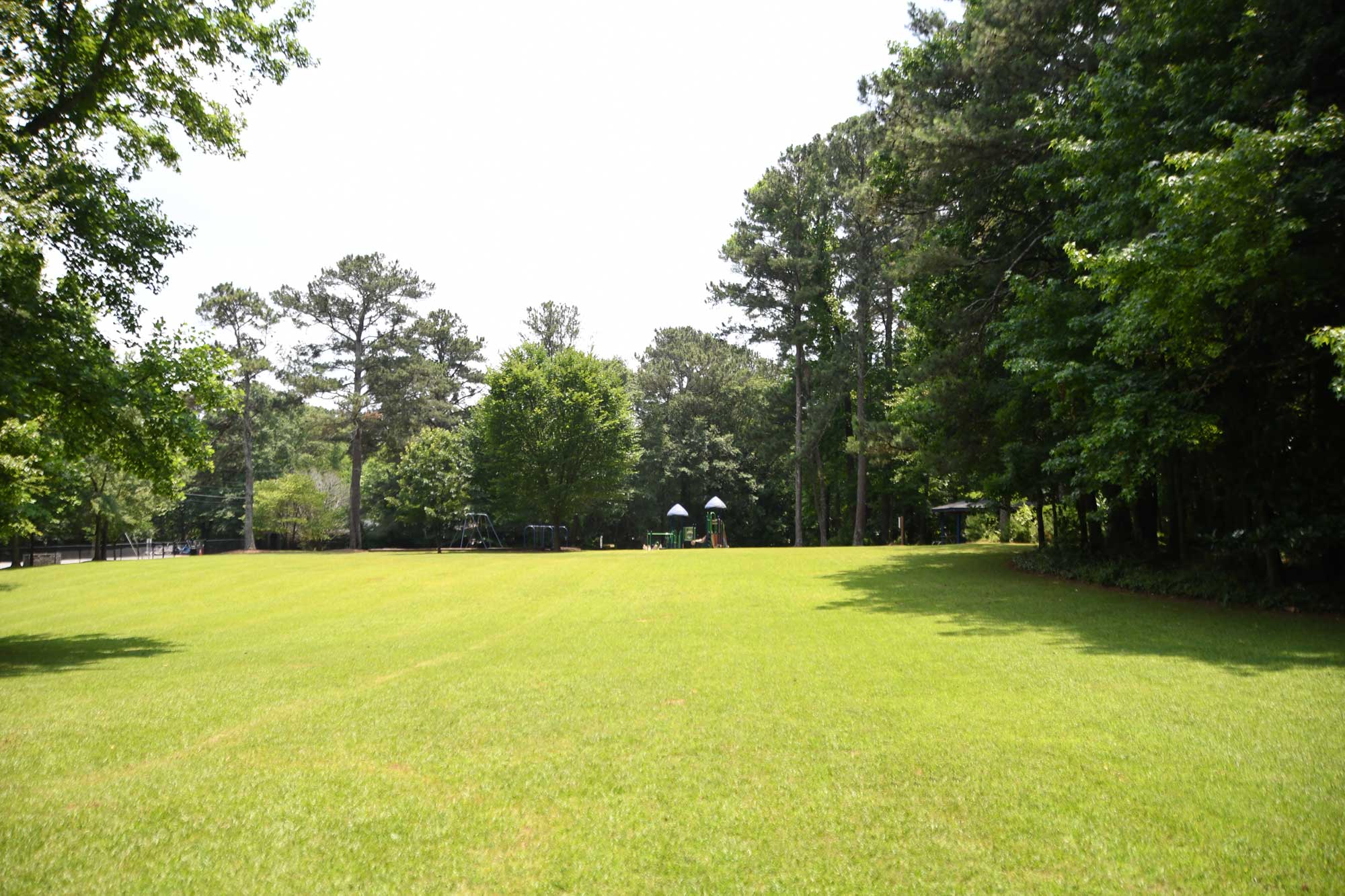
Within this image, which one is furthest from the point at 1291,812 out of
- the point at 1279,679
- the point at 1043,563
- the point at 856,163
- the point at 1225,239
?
the point at 856,163

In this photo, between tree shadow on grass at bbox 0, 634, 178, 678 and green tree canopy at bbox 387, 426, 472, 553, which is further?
green tree canopy at bbox 387, 426, 472, 553

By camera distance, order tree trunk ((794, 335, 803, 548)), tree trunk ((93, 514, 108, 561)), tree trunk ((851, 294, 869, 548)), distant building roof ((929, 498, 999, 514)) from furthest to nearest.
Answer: tree trunk ((794, 335, 803, 548)) → tree trunk ((93, 514, 108, 561)) → tree trunk ((851, 294, 869, 548)) → distant building roof ((929, 498, 999, 514))

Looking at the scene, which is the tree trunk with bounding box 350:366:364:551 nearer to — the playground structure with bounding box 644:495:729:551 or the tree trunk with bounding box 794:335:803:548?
the playground structure with bounding box 644:495:729:551

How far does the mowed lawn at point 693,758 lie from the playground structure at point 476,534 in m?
35.3

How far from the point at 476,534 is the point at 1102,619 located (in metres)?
42.8

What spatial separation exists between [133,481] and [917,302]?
42455 millimetres

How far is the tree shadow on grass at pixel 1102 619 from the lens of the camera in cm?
990

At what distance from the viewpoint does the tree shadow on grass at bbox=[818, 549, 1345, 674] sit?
390 inches

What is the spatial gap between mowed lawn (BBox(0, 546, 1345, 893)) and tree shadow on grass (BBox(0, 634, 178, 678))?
11cm

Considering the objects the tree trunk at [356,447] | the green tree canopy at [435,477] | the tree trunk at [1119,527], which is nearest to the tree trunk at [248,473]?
the tree trunk at [356,447]

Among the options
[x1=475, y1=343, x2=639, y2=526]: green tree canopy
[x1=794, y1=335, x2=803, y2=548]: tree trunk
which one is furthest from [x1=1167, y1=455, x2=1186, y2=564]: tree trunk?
[x1=475, y1=343, x2=639, y2=526]: green tree canopy

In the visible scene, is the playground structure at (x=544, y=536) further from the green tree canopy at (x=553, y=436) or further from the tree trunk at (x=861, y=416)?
the tree trunk at (x=861, y=416)

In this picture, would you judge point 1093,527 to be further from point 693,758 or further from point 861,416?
point 693,758

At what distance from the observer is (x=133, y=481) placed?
1641 inches
